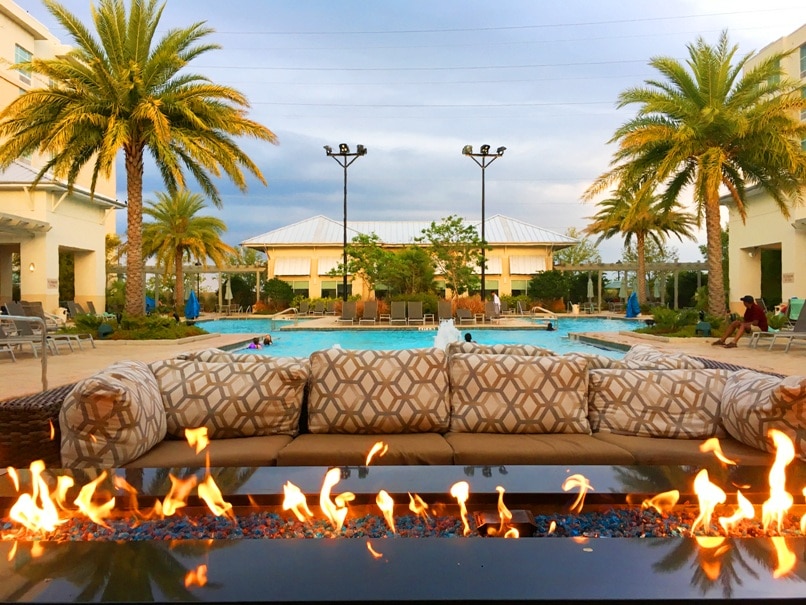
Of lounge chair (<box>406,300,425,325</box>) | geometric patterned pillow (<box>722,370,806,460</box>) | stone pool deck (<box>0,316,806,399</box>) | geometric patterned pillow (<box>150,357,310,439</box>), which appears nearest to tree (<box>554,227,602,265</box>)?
lounge chair (<box>406,300,425,325</box>)

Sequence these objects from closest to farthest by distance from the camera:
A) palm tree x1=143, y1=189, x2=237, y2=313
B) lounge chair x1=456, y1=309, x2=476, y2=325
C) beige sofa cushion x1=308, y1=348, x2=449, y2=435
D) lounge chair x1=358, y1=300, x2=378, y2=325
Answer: beige sofa cushion x1=308, y1=348, x2=449, y2=435 → lounge chair x1=358, y1=300, x2=378, y2=325 → lounge chair x1=456, y1=309, x2=476, y2=325 → palm tree x1=143, y1=189, x2=237, y2=313

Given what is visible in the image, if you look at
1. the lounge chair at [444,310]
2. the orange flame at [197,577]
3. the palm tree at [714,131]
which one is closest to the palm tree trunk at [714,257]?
the palm tree at [714,131]

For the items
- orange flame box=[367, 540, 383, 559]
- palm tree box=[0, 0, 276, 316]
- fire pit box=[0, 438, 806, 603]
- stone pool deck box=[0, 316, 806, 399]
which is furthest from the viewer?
palm tree box=[0, 0, 276, 316]

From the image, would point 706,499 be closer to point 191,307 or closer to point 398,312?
point 398,312

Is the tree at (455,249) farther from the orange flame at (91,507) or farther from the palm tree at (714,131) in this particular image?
the orange flame at (91,507)

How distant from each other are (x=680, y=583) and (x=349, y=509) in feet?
3.49

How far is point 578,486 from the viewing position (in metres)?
2.09

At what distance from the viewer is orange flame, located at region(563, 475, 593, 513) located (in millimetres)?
2027

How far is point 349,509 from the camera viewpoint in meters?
2.01

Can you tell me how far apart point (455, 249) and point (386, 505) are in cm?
2296

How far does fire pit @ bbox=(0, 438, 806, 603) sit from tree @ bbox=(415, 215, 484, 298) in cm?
2227

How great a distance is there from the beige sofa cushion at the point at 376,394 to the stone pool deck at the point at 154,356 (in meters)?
4.32

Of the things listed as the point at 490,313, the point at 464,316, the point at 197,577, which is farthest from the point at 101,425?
the point at 490,313

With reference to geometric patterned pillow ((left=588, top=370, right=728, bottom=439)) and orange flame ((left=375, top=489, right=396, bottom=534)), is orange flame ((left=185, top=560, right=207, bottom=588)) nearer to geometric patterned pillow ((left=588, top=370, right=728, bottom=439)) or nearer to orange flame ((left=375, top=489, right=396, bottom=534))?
orange flame ((left=375, top=489, right=396, bottom=534))
